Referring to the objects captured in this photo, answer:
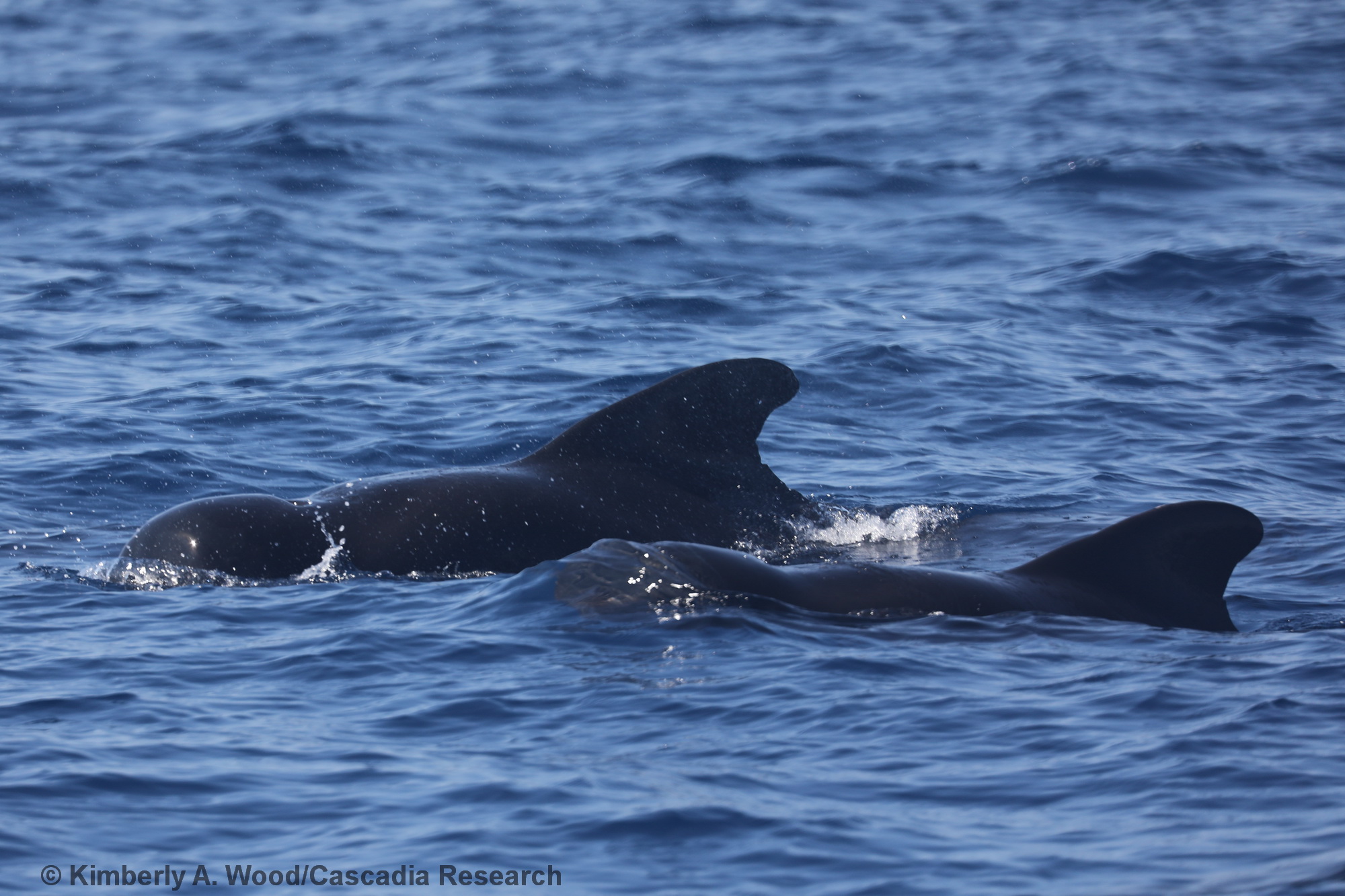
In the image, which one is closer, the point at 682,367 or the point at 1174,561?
the point at 1174,561

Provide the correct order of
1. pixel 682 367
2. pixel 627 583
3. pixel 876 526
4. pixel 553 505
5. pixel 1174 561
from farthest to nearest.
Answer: pixel 682 367 → pixel 876 526 → pixel 553 505 → pixel 1174 561 → pixel 627 583

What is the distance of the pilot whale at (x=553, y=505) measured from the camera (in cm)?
1052

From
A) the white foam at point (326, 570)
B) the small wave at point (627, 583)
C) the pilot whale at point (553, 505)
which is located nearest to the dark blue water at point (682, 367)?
the white foam at point (326, 570)

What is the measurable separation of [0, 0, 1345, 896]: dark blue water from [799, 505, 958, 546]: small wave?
0.22 feet

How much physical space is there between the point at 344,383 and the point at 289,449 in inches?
95.3

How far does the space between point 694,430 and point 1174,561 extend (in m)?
3.54

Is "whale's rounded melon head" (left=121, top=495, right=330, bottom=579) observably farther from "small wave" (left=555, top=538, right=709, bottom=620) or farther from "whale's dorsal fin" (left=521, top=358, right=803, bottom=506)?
"small wave" (left=555, top=538, right=709, bottom=620)

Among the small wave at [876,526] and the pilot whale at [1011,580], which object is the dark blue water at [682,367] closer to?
the small wave at [876,526]

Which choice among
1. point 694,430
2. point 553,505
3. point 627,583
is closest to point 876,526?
point 694,430

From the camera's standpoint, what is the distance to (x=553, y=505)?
10844mm

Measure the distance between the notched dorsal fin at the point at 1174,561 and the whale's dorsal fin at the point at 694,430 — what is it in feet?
8.54

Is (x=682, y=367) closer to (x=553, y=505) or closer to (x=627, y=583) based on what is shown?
(x=553, y=505)

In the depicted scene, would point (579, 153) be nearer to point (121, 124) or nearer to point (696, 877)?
point (121, 124)

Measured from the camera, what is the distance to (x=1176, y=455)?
50.1 feet
